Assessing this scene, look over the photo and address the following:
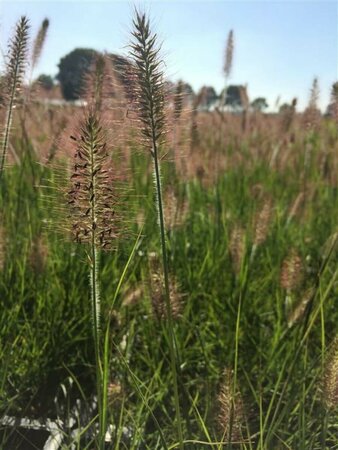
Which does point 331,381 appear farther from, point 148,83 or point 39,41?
point 39,41

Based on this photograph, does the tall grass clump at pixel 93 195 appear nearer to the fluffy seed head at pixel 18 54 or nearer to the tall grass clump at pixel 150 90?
the tall grass clump at pixel 150 90

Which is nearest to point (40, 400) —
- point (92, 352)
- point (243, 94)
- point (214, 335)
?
point (92, 352)

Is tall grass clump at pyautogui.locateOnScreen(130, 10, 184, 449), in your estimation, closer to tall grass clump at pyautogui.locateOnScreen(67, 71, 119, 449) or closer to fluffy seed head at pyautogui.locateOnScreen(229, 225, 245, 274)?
tall grass clump at pyautogui.locateOnScreen(67, 71, 119, 449)

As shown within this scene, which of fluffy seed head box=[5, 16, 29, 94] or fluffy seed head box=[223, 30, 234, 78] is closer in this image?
fluffy seed head box=[5, 16, 29, 94]

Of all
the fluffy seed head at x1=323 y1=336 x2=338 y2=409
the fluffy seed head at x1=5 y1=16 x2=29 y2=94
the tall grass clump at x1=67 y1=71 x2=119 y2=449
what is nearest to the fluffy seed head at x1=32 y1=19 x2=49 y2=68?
the fluffy seed head at x1=5 y1=16 x2=29 y2=94

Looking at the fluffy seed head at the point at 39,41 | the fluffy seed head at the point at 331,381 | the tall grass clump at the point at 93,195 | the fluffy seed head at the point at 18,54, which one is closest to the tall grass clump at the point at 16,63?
the fluffy seed head at the point at 18,54

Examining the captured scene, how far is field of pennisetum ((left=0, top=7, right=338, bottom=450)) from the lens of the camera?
878 mm

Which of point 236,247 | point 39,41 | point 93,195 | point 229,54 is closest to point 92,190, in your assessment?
point 93,195

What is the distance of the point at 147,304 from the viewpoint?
1.88 meters

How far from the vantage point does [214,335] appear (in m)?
Answer: 1.88

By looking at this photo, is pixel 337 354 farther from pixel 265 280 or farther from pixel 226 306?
pixel 265 280

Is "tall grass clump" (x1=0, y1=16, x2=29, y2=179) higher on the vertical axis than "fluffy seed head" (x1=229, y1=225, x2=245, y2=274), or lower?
higher

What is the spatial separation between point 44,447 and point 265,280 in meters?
1.06

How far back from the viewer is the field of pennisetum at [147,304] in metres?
0.88
